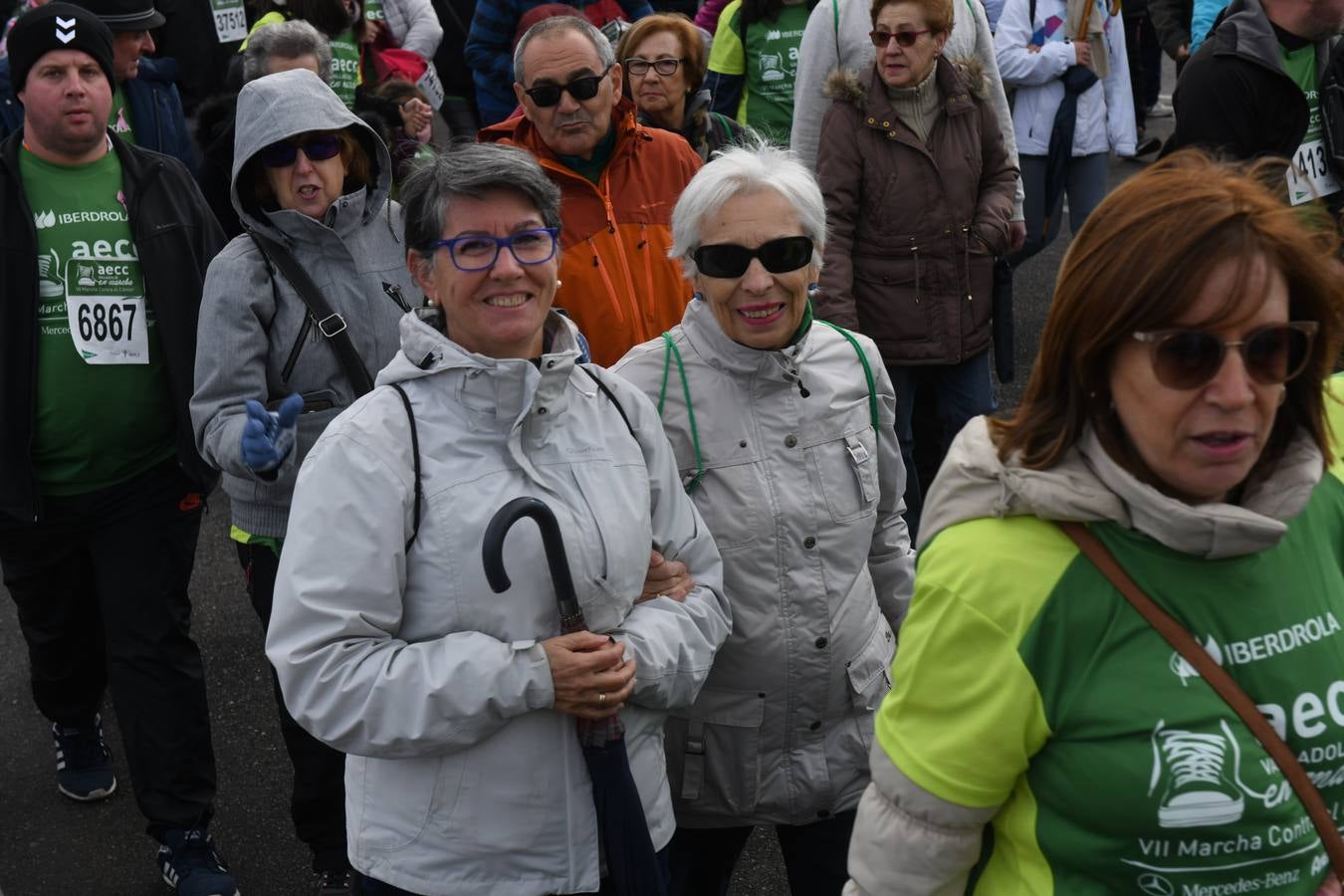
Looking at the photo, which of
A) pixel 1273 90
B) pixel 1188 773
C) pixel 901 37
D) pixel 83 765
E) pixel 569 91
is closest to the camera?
pixel 1188 773

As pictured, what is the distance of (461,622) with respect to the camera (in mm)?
2578

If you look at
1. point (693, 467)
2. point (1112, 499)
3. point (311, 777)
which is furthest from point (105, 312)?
point (1112, 499)

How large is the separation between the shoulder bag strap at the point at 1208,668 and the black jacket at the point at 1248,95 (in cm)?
295

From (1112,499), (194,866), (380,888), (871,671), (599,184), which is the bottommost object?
(194,866)

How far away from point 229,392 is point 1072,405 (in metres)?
2.29

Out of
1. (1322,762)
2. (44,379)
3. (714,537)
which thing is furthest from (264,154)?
(1322,762)

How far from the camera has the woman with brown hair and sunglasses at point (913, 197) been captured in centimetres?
511

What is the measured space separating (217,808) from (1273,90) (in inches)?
148

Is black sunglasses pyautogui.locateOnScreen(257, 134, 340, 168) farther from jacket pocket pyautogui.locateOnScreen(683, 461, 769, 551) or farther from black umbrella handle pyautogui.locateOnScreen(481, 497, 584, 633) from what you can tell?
black umbrella handle pyautogui.locateOnScreen(481, 497, 584, 633)

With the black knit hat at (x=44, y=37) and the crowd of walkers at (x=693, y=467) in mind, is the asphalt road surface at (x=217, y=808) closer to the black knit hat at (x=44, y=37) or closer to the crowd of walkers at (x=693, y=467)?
the crowd of walkers at (x=693, y=467)

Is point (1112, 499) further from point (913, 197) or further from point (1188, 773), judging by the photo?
point (913, 197)

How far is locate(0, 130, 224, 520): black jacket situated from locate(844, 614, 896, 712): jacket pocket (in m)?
1.99

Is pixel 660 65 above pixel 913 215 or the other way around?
above

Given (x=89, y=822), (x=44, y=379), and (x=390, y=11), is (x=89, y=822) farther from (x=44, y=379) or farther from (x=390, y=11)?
(x=390, y=11)
